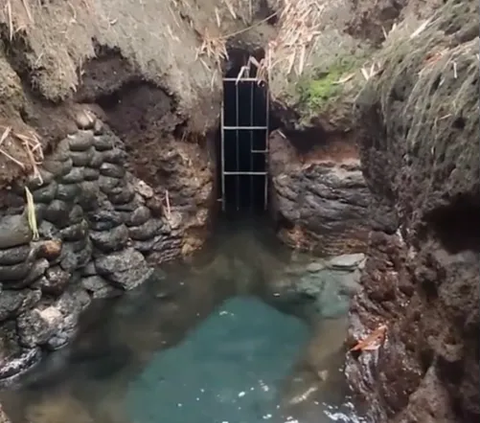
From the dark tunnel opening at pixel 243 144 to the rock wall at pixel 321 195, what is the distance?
0.66 metres

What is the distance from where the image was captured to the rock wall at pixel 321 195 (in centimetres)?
575

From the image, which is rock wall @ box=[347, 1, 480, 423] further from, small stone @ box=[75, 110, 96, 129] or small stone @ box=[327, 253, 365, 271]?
small stone @ box=[75, 110, 96, 129]

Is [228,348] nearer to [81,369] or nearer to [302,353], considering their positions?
[302,353]

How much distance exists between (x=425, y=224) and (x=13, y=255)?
8.21 feet

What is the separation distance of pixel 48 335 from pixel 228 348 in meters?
1.12

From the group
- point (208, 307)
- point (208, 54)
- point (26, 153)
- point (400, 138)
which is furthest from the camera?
point (208, 54)

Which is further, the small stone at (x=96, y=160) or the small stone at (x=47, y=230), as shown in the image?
the small stone at (x=96, y=160)

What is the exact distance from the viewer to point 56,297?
4.52 meters

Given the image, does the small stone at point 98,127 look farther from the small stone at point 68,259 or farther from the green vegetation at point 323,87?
the green vegetation at point 323,87

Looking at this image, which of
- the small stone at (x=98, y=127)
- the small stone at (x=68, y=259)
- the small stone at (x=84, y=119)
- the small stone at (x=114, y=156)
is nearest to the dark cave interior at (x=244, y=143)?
the small stone at (x=114, y=156)

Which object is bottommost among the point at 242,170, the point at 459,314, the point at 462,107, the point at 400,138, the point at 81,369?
the point at 81,369

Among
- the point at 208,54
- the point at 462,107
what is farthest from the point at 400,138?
the point at 208,54

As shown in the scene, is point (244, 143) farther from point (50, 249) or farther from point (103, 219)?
point (50, 249)

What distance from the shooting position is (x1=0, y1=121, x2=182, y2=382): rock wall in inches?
161
